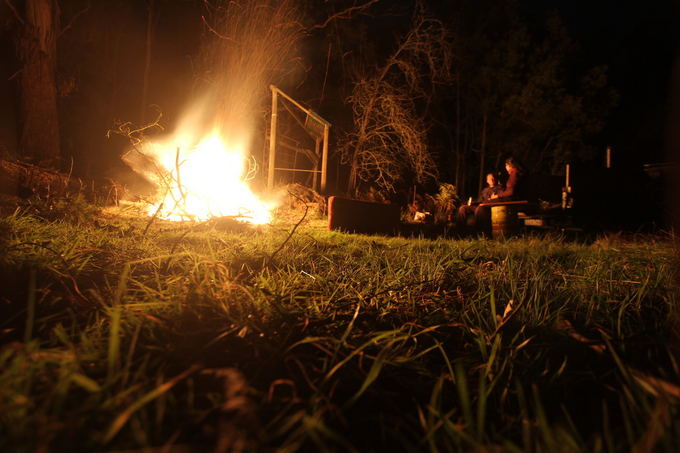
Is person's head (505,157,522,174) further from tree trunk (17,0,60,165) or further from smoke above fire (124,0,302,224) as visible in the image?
tree trunk (17,0,60,165)

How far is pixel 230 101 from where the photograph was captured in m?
7.42

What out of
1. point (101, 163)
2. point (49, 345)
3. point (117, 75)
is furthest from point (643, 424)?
point (117, 75)

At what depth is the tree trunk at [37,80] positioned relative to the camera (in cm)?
648

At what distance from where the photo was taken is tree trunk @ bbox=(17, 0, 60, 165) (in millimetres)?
6480

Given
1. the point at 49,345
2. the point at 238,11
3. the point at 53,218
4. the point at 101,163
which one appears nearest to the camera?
the point at 49,345

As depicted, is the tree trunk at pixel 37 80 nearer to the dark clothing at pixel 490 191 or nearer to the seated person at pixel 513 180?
the seated person at pixel 513 180

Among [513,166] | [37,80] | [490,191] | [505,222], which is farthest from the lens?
[490,191]

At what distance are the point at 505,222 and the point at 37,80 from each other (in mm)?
9006

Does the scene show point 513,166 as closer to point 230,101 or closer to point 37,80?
point 230,101

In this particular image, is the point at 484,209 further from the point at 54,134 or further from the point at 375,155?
the point at 54,134

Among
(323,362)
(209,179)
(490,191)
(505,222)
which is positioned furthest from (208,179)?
(490,191)

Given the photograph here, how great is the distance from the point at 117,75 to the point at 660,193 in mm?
20016

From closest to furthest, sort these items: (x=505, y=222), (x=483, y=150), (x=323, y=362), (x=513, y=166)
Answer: (x=323, y=362)
(x=505, y=222)
(x=513, y=166)
(x=483, y=150)

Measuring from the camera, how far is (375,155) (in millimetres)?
11445
